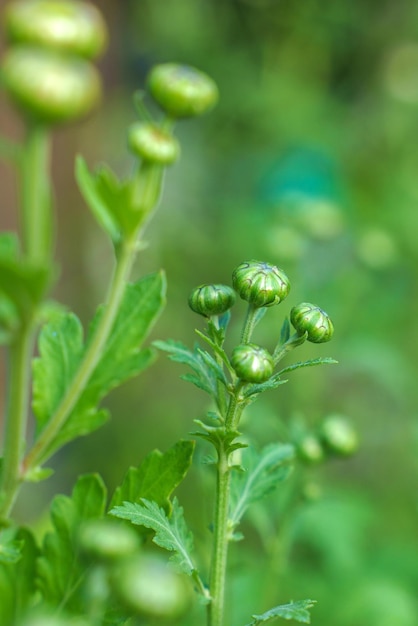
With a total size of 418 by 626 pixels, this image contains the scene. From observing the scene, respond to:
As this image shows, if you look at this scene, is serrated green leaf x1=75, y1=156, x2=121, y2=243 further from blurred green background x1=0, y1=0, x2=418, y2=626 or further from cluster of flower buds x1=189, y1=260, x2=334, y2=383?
blurred green background x1=0, y1=0, x2=418, y2=626

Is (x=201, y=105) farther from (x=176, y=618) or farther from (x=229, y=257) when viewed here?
(x=229, y=257)

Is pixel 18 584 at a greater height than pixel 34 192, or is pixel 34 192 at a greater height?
pixel 34 192

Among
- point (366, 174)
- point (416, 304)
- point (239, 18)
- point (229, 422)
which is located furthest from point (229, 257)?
point (229, 422)

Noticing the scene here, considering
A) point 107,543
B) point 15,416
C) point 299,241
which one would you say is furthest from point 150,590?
point 299,241

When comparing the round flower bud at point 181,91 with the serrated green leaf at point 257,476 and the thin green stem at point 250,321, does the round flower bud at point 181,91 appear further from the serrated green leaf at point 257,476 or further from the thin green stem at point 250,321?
the serrated green leaf at point 257,476

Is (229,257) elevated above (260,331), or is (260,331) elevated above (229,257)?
(229,257)

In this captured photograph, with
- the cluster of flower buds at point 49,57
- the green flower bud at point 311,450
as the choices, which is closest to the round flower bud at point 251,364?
the cluster of flower buds at point 49,57

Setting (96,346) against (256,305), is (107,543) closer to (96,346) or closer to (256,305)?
(96,346)
